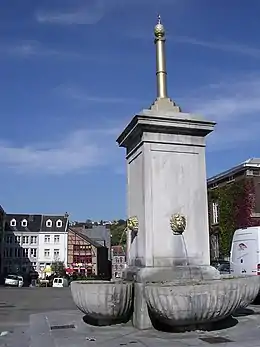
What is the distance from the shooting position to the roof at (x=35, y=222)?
317 ft

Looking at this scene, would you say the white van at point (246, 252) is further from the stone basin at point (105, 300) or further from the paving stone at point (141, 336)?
the stone basin at point (105, 300)

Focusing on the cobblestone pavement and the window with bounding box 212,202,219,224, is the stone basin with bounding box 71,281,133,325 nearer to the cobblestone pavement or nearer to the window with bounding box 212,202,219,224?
the cobblestone pavement

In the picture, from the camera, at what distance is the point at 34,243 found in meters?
96.7

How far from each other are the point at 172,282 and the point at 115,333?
1.30 m

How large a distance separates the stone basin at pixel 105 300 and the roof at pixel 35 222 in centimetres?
8824

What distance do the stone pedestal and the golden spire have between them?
473 mm

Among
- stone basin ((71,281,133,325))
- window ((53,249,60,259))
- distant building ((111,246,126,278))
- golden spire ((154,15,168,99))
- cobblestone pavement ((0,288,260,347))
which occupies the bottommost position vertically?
cobblestone pavement ((0,288,260,347))

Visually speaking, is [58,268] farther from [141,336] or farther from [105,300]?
[141,336]

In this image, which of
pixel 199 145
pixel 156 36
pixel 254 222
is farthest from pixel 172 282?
pixel 254 222

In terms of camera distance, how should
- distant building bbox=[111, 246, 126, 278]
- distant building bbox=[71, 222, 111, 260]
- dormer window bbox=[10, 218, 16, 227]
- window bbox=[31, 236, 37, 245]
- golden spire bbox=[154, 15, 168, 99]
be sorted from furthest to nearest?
distant building bbox=[71, 222, 111, 260]
dormer window bbox=[10, 218, 16, 227]
window bbox=[31, 236, 37, 245]
distant building bbox=[111, 246, 126, 278]
golden spire bbox=[154, 15, 168, 99]

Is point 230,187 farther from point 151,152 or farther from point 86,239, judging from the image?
point 86,239

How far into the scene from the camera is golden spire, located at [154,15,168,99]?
10.2 metres

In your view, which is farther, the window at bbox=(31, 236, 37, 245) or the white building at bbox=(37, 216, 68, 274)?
the window at bbox=(31, 236, 37, 245)

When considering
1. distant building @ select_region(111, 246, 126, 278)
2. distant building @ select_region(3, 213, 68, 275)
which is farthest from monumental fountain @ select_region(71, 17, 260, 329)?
distant building @ select_region(3, 213, 68, 275)
